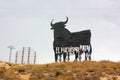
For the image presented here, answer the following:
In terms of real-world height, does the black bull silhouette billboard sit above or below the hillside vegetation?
above

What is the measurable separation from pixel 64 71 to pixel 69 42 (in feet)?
24.6

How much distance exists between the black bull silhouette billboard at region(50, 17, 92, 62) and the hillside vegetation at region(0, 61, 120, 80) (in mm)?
4630

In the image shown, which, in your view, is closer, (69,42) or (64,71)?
(64,71)

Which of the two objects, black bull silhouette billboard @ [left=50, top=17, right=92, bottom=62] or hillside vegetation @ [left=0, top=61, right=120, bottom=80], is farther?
black bull silhouette billboard @ [left=50, top=17, right=92, bottom=62]

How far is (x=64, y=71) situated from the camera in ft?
92.1

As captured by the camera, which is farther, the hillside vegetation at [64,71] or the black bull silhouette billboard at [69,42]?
the black bull silhouette billboard at [69,42]

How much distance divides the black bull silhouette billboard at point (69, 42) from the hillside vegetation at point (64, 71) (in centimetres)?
463

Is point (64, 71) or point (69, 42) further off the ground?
point (69, 42)

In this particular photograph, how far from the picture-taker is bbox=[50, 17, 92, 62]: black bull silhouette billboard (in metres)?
34.9

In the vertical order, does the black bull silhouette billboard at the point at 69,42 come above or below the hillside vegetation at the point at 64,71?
above

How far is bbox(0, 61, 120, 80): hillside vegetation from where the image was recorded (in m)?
27.0

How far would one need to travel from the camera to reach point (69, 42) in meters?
35.3

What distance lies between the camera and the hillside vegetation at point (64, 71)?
27.0 m

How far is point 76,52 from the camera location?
115ft
